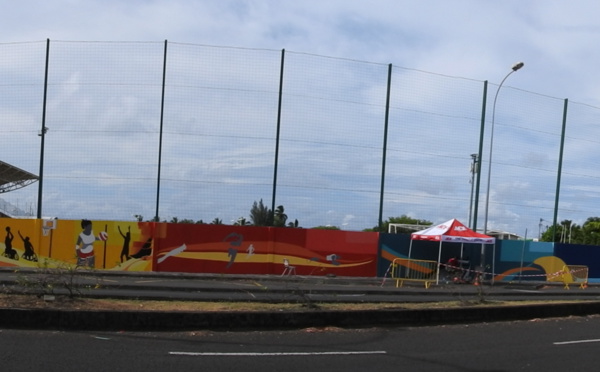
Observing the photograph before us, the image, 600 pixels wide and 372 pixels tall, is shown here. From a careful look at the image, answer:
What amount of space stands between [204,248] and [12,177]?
8980mm

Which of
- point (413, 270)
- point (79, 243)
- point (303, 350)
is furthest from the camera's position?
point (413, 270)

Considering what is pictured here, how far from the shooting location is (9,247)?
75.2 feet

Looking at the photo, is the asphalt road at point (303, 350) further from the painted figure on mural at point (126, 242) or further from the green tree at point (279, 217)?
the painted figure on mural at point (126, 242)

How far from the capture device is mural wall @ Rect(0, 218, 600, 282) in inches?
905

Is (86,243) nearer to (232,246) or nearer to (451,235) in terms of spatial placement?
(232,246)

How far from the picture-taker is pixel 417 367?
8023 millimetres

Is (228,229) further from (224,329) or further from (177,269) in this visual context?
(224,329)

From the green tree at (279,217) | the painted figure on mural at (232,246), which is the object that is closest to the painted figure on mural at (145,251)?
the painted figure on mural at (232,246)

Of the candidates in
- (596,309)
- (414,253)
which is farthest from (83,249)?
(596,309)

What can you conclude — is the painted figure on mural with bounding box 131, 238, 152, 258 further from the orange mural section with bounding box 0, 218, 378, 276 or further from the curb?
the curb

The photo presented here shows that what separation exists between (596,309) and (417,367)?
317 inches

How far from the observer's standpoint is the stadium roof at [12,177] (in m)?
24.1

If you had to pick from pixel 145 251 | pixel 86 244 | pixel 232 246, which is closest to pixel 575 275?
pixel 232 246

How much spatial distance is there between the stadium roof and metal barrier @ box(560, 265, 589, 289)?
70.3 feet
